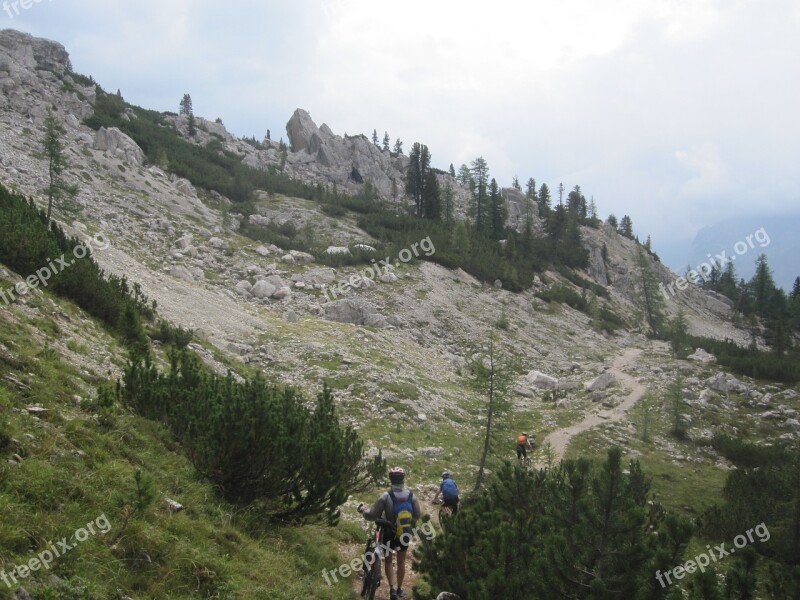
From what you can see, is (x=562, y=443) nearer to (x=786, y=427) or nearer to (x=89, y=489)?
(x=786, y=427)

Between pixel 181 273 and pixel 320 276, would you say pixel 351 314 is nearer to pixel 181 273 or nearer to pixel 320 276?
pixel 320 276

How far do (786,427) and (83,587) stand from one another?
37.7 meters

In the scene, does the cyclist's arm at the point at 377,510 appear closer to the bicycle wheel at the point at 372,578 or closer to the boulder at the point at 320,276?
the bicycle wheel at the point at 372,578

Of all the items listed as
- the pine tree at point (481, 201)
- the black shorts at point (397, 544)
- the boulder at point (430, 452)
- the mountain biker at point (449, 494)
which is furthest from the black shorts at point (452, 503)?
the pine tree at point (481, 201)

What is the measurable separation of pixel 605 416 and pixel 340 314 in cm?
2025

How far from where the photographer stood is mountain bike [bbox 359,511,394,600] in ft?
24.7

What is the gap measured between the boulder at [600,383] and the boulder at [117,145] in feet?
180

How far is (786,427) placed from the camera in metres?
29.9

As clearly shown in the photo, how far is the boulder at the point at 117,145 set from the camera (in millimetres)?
56000

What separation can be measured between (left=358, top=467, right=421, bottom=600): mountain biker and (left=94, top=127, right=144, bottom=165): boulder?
6046 cm

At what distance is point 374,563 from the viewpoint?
7.57 meters

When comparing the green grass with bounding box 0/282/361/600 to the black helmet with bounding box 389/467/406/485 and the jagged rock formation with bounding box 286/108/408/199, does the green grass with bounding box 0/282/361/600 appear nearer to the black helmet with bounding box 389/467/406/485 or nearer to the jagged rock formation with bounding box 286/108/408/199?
the black helmet with bounding box 389/467/406/485

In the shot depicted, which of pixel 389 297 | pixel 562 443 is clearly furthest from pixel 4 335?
pixel 389 297

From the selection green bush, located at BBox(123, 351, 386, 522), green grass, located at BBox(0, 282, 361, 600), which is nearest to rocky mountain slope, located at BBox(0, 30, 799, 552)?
green bush, located at BBox(123, 351, 386, 522)
